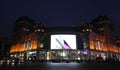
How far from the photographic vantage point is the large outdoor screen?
3351 inches

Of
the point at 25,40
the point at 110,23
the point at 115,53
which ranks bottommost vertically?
the point at 115,53

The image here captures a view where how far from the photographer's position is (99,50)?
97.8 meters

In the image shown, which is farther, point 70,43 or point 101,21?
point 101,21

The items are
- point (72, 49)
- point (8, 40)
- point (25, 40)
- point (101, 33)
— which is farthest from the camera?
point (8, 40)

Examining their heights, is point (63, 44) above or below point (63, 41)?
below

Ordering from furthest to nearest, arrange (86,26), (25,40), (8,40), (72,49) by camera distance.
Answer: (8,40), (25,40), (86,26), (72,49)

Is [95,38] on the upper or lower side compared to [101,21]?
lower

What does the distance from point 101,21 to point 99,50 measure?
28.0 metres

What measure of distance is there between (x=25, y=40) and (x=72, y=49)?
32374 mm

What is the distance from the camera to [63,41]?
85312mm

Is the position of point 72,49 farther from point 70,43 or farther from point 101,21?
point 101,21

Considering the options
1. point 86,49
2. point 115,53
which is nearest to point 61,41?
point 86,49

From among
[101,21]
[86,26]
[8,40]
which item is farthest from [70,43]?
[8,40]

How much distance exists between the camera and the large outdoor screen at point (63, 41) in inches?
3351
